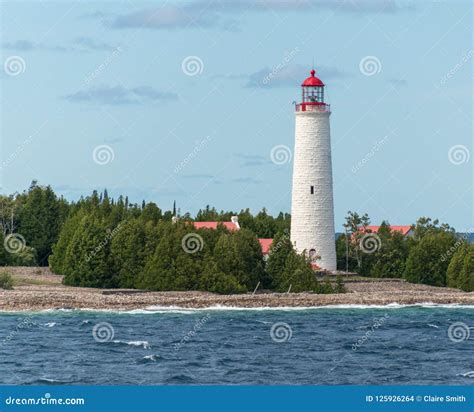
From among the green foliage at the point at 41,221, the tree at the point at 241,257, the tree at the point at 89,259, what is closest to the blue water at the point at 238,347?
the tree at the point at 241,257

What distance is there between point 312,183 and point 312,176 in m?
0.40

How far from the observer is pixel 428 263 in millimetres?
74812

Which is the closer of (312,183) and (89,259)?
(89,259)

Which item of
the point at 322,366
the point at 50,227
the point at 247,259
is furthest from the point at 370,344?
the point at 50,227

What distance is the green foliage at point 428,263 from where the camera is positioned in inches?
2933

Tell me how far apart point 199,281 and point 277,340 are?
55.1 feet

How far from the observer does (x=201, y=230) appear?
2751 inches

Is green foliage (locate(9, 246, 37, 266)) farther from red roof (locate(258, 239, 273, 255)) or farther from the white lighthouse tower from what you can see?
the white lighthouse tower

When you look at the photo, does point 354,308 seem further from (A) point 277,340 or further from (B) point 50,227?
(B) point 50,227

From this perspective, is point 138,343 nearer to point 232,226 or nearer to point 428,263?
point 428,263

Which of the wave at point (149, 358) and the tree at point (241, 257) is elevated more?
the tree at point (241, 257)

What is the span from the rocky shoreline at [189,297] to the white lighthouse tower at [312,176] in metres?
3.94

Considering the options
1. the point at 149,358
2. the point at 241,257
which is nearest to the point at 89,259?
the point at 241,257

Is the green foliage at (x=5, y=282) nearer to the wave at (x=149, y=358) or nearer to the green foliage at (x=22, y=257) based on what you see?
the green foliage at (x=22, y=257)
